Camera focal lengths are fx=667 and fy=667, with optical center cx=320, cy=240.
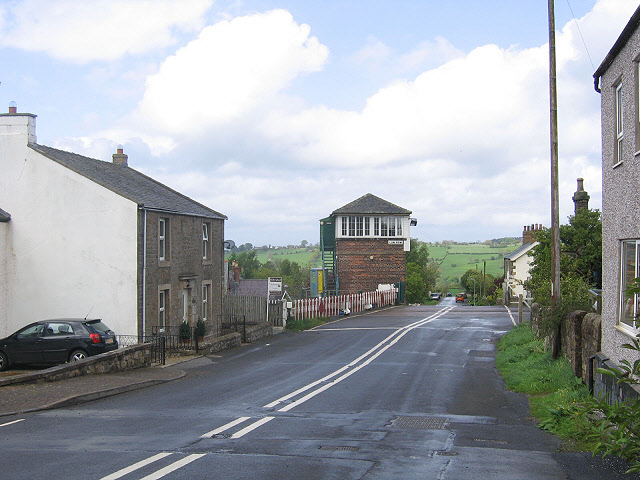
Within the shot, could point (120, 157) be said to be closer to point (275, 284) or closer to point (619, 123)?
point (275, 284)

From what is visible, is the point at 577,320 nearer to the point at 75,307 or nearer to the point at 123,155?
the point at 75,307

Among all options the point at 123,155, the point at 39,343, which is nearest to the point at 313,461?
the point at 39,343

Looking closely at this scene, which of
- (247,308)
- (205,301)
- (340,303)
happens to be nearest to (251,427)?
(205,301)

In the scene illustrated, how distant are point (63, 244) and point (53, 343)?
16.2 ft

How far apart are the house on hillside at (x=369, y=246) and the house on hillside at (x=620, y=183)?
4173 cm

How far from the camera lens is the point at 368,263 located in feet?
180

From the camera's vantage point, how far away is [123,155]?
3128 centimetres

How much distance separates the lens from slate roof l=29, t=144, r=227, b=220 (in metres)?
22.8

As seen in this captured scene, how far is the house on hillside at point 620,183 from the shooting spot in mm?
10555

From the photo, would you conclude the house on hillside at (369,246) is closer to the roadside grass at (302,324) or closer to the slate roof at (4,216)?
the roadside grass at (302,324)

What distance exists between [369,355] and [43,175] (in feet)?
41.8

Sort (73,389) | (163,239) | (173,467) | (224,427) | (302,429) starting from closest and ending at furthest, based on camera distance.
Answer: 1. (173,467)
2. (302,429)
3. (224,427)
4. (73,389)
5. (163,239)

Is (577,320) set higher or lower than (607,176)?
lower

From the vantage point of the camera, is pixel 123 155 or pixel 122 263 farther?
pixel 123 155
